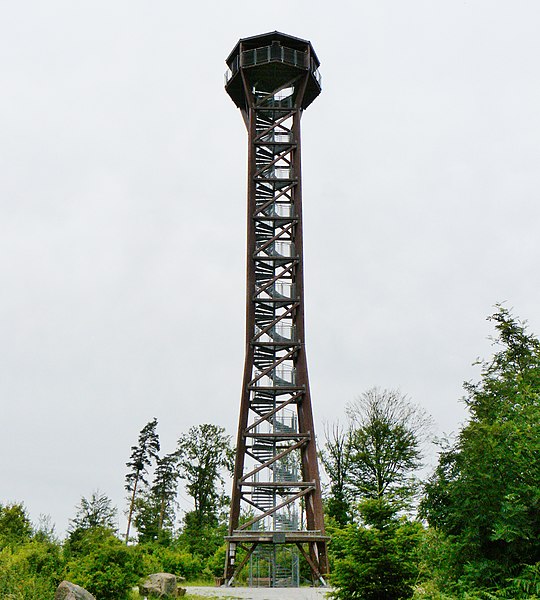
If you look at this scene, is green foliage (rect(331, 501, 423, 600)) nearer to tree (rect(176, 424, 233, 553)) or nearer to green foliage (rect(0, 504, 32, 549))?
green foliage (rect(0, 504, 32, 549))

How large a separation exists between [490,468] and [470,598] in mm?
2138

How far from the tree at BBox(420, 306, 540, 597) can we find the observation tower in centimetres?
1490

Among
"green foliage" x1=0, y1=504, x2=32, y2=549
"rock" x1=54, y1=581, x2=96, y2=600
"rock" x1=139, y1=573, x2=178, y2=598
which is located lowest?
"rock" x1=54, y1=581, x2=96, y2=600

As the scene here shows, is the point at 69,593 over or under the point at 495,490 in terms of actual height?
under

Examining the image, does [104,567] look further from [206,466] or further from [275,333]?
[206,466]

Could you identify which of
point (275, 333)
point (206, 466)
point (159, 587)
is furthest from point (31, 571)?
point (206, 466)

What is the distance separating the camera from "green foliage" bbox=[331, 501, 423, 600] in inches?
334

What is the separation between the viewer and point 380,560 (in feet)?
27.8

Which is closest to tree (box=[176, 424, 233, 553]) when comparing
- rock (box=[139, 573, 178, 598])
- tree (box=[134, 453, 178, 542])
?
tree (box=[134, 453, 178, 542])

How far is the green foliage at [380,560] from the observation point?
8.48 metres

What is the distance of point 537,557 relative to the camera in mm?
7336

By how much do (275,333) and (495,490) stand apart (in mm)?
18228

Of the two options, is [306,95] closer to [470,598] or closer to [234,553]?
[234,553]

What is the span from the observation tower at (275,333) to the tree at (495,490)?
14903mm
